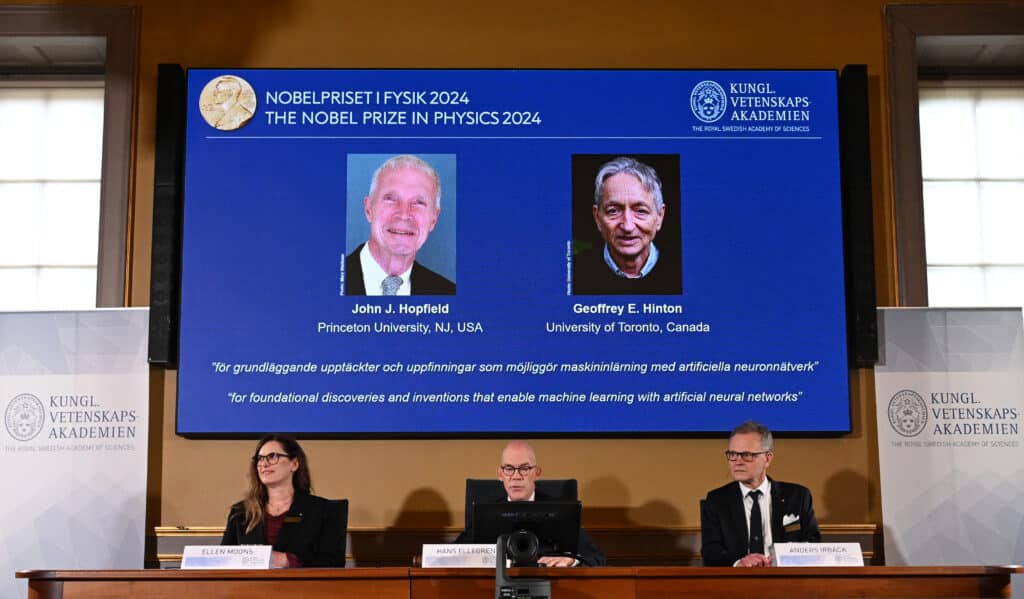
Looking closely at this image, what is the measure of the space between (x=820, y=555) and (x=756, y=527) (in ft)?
2.79

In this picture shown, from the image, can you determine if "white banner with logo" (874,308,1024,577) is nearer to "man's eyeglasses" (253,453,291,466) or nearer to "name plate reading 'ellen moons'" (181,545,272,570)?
"man's eyeglasses" (253,453,291,466)

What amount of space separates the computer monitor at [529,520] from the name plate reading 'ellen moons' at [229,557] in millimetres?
701

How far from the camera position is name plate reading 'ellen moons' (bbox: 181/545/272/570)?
393 cm

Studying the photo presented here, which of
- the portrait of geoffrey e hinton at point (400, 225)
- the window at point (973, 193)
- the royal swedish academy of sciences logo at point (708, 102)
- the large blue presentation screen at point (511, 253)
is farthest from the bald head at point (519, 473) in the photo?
the window at point (973, 193)

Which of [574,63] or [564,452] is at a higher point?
[574,63]

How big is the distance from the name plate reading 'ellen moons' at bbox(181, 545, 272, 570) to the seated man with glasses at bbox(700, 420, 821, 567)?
181 cm

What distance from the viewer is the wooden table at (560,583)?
3.75 meters

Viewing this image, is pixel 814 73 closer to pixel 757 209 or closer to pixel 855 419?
pixel 757 209

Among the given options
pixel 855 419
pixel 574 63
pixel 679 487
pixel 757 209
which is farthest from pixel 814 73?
pixel 679 487

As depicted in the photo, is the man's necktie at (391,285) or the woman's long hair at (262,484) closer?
the woman's long hair at (262,484)

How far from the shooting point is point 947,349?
5.49m

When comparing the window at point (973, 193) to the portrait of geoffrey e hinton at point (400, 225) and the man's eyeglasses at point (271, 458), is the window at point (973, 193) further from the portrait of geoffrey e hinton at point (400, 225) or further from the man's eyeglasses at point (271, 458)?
the man's eyeglasses at point (271, 458)

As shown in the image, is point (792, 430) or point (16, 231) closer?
point (792, 430)

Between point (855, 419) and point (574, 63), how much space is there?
215 cm
